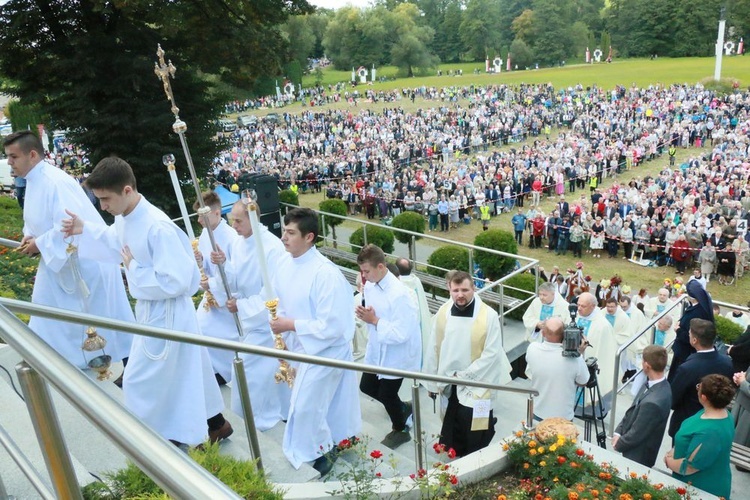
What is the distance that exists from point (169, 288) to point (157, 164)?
42.0ft

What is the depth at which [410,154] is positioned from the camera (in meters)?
40.2

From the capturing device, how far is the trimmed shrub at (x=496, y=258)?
1439 centimetres

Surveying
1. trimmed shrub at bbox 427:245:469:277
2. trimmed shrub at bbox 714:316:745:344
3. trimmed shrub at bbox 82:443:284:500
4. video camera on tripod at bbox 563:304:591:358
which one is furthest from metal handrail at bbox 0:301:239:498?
trimmed shrub at bbox 427:245:469:277

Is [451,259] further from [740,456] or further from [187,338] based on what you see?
[187,338]

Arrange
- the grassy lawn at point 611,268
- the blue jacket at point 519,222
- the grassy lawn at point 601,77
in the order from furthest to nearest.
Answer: the grassy lawn at point 601,77, the blue jacket at point 519,222, the grassy lawn at point 611,268

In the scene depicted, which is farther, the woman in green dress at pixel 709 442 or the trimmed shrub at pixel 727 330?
the trimmed shrub at pixel 727 330

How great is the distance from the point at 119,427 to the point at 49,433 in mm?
296

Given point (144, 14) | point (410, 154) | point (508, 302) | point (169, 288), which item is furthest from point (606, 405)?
point (410, 154)

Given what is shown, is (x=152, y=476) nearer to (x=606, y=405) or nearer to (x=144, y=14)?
(x=606, y=405)

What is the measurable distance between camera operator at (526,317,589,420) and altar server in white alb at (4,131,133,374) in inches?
143

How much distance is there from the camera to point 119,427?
42.1 inches

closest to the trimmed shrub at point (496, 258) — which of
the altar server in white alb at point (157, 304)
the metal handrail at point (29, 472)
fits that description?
the altar server in white alb at point (157, 304)

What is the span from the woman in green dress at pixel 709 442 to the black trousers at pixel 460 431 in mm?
1618

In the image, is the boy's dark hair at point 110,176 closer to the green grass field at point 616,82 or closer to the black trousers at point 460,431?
the black trousers at point 460,431
